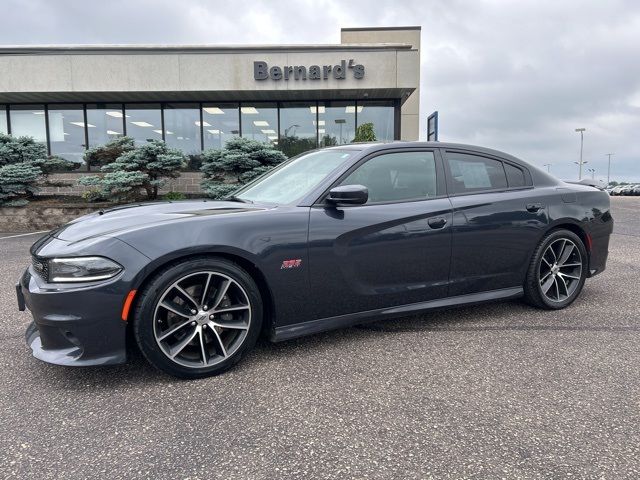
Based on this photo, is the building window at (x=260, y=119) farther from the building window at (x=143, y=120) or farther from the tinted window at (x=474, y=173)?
the tinted window at (x=474, y=173)

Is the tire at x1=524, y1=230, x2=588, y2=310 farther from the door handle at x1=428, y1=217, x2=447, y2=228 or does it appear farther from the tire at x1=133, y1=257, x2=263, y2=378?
the tire at x1=133, y1=257, x2=263, y2=378

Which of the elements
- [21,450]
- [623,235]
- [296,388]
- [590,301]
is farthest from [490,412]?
[623,235]

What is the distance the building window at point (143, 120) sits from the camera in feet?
49.3

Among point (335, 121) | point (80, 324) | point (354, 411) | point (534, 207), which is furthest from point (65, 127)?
point (354, 411)

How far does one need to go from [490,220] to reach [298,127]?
12230 mm

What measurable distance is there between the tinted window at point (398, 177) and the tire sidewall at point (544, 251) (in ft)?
3.94

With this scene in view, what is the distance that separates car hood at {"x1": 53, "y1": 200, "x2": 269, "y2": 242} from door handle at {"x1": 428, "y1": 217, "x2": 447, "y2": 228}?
122 cm

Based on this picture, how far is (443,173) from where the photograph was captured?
3.62 metres

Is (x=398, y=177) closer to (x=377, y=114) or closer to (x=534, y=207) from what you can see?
(x=534, y=207)

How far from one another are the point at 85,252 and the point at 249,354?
4.08 feet

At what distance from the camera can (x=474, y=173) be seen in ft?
12.4

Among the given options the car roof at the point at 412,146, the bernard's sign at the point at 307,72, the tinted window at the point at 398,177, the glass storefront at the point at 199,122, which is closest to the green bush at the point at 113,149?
the glass storefront at the point at 199,122

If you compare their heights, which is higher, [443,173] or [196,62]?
[196,62]

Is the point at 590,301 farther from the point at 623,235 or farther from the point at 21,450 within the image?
the point at 623,235
